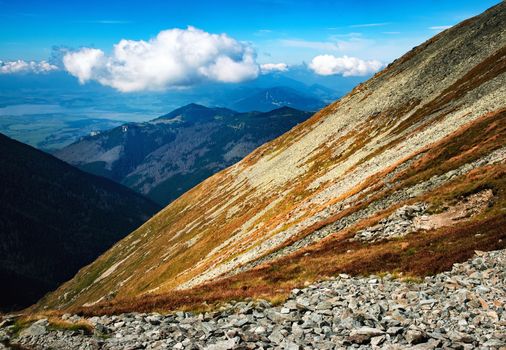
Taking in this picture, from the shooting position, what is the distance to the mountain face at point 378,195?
86.6ft

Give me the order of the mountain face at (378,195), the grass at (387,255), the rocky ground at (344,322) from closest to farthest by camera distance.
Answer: the rocky ground at (344,322) → the grass at (387,255) → the mountain face at (378,195)

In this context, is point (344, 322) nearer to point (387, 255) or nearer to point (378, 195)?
point (387, 255)

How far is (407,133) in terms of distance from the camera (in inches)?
3041

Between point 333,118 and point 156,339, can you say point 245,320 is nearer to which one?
point 156,339

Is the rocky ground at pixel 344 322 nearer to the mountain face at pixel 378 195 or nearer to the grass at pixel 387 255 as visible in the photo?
the grass at pixel 387 255

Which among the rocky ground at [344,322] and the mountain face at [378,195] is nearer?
the rocky ground at [344,322]

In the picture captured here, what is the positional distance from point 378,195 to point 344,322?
31.6 metres

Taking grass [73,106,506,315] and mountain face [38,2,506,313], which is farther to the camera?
mountain face [38,2,506,313]

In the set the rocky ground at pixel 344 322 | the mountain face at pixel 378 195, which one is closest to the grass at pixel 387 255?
the mountain face at pixel 378 195

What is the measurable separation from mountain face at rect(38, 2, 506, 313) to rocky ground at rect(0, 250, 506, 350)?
2.50 m

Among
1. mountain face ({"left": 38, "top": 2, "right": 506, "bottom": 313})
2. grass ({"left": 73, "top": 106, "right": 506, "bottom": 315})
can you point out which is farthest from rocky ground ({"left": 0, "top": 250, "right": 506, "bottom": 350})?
mountain face ({"left": 38, "top": 2, "right": 506, "bottom": 313})

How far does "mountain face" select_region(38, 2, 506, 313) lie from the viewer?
26.4 meters

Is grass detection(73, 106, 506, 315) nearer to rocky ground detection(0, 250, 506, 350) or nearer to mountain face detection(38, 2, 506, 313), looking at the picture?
mountain face detection(38, 2, 506, 313)

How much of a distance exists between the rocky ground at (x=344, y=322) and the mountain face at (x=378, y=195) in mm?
2499
